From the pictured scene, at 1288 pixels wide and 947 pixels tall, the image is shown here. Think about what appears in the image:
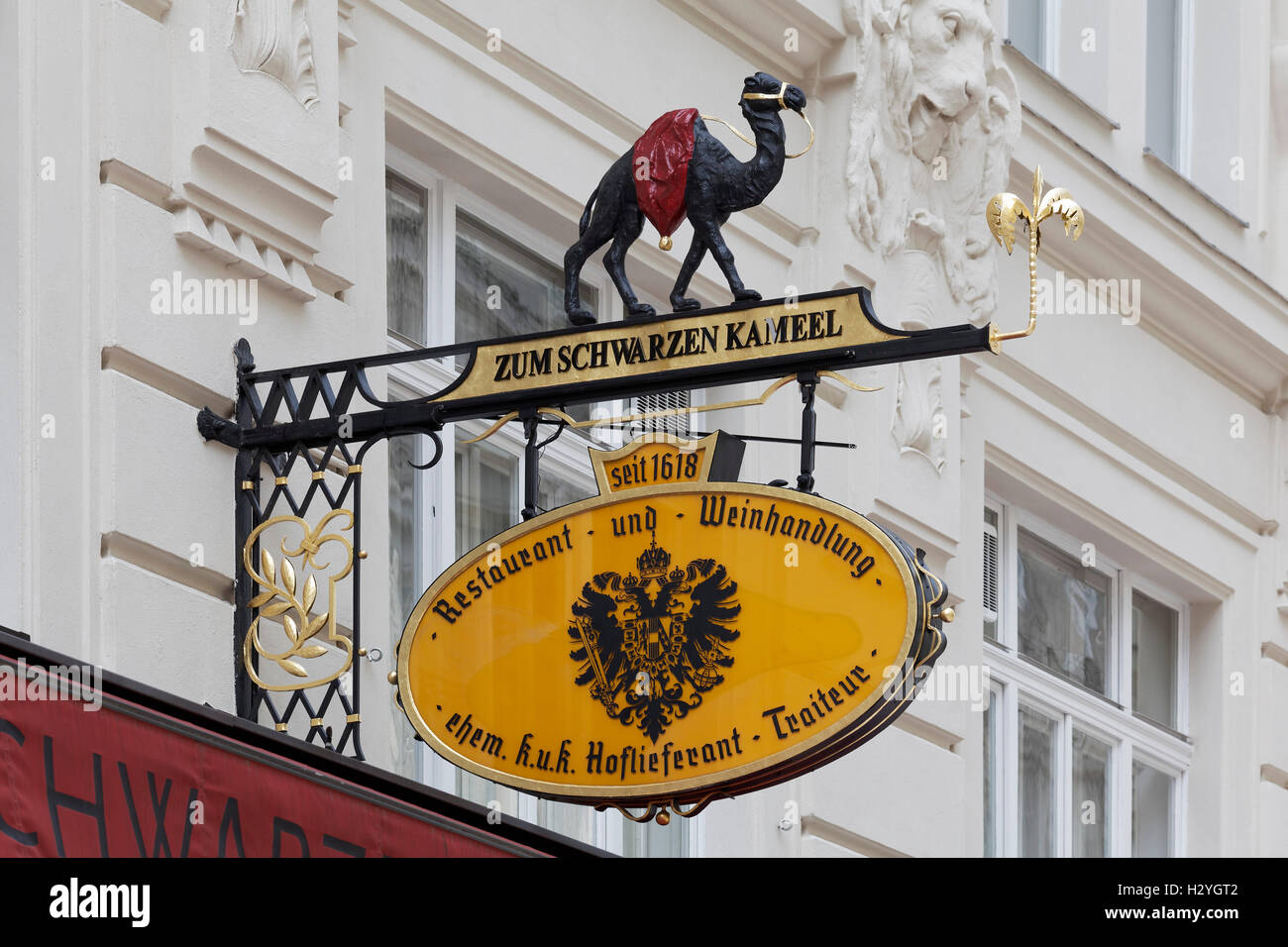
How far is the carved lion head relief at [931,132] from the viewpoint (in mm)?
11180

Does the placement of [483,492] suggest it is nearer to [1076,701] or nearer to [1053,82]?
[1076,701]

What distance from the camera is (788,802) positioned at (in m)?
10.3

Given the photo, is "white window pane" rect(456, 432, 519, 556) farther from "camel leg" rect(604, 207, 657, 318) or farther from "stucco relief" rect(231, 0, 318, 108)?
"camel leg" rect(604, 207, 657, 318)

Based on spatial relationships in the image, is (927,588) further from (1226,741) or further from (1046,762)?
(1226,741)

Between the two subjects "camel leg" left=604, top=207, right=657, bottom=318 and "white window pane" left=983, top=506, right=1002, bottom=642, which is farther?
"white window pane" left=983, top=506, right=1002, bottom=642

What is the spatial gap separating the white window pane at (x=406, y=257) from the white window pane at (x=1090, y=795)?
4.49 meters

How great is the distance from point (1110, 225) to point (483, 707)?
6.32 m

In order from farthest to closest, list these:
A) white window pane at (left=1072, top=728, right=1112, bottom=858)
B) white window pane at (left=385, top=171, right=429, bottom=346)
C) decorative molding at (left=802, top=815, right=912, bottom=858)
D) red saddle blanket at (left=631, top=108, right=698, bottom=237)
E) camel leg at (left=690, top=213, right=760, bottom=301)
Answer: white window pane at (left=1072, top=728, right=1112, bottom=858) < decorative molding at (left=802, top=815, right=912, bottom=858) < white window pane at (left=385, top=171, right=429, bottom=346) < red saddle blanket at (left=631, top=108, right=698, bottom=237) < camel leg at (left=690, top=213, right=760, bottom=301)

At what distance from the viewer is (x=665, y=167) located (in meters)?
7.55

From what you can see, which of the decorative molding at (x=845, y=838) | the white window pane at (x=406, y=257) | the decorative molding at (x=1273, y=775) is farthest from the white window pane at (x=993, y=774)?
the white window pane at (x=406, y=257)

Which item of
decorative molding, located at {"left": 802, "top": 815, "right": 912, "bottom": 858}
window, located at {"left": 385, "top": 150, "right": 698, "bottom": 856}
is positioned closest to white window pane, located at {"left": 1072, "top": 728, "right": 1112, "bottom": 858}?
decorative molding, located at {"left": 802, "top": 815, "right": 912, "bottom": 858}

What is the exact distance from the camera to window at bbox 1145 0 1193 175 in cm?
1438

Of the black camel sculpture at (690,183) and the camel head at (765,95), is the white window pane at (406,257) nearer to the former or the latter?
the black camel sculpture at (690,183)

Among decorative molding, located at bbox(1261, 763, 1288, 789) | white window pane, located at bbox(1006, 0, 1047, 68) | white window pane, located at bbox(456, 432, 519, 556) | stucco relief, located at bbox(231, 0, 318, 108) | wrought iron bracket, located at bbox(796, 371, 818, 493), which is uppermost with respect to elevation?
white window pane, located at bbox(1006, 0, 1047, 68)
